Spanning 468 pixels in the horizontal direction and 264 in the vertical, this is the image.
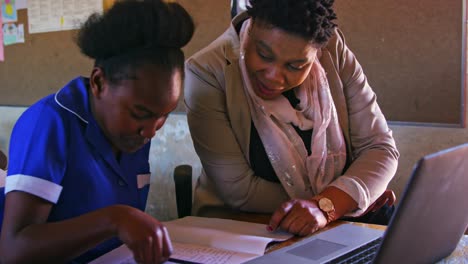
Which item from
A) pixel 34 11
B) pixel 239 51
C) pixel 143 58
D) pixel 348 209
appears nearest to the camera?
pixel 143 58

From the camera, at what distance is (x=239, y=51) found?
56.2 inches

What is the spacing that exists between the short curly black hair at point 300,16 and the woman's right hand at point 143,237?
638mm

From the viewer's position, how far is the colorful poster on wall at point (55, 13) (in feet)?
9.36

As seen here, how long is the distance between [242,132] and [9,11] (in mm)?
2278

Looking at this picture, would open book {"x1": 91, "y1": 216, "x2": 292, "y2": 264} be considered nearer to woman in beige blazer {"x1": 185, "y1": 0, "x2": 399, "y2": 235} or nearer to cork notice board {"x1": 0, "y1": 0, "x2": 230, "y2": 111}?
woman in beige blazer {"x1": 185, "y1": 0, "x2": 399, "y2": 235}

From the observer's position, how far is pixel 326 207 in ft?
4.12

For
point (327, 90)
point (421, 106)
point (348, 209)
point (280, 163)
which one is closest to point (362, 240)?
point (348, 209)

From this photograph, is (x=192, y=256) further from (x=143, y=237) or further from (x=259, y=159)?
(x=259, y=159)

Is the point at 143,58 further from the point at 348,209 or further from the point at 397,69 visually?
→ the point at 397,69

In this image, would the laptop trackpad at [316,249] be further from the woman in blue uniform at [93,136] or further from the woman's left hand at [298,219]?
the woman in blue uniform at [93,136]

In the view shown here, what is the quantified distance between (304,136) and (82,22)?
2.13ft

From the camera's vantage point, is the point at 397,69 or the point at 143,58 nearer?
the point at 143,58

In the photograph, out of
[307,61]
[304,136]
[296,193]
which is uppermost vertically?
[307,61]

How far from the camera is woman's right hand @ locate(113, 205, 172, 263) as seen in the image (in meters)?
0.79
